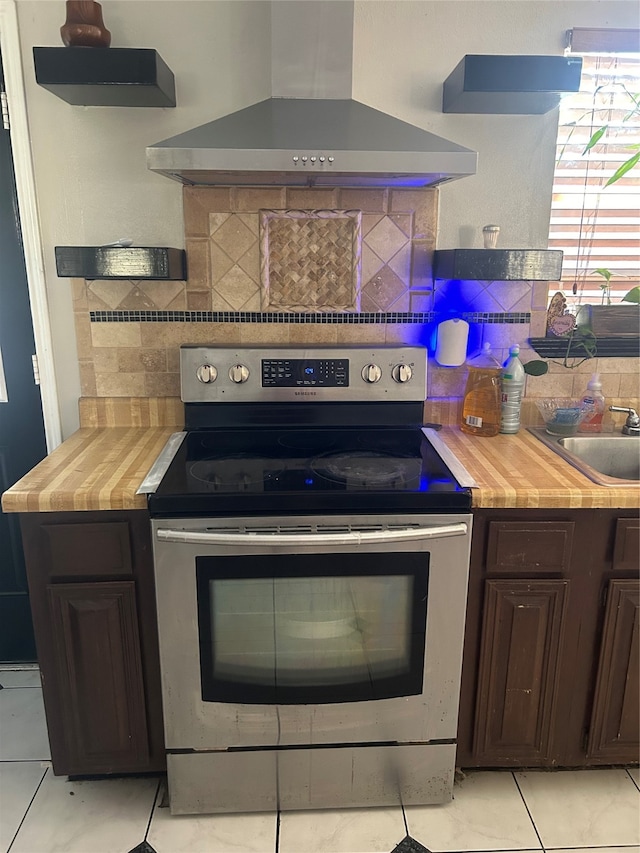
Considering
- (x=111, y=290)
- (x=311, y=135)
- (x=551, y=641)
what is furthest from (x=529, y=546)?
(x=111, y=290)

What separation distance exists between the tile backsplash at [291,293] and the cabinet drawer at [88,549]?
0.64 m

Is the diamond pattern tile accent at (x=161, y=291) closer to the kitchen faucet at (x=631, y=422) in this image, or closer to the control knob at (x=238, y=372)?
the control knob at (x=238, y=372)

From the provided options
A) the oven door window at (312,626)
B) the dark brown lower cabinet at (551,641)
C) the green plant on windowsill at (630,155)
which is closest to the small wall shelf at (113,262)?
the oven door window at (312,626)

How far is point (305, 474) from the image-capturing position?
5.32ft

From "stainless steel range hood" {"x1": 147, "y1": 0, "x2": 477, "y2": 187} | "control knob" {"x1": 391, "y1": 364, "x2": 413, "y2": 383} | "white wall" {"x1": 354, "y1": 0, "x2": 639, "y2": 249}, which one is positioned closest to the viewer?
"stainless steel range hood" {"x1": 147, "y1": 0, "x2": 477, "y2": 187}

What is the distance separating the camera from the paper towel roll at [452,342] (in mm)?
A: 1973

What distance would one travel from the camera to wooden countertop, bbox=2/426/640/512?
1.50m

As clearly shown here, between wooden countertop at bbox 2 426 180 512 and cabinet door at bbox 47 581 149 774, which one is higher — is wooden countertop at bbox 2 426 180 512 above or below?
above

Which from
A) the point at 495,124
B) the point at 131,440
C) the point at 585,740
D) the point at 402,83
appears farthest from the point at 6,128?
the point at 585,740

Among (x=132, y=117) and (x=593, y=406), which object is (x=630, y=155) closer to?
(x=593, y=406)

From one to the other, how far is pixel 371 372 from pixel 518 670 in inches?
37.0

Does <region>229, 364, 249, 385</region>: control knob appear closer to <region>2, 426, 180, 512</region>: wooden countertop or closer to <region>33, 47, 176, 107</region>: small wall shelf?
<region>2, 426, 180, 512</region>: wooden countertop

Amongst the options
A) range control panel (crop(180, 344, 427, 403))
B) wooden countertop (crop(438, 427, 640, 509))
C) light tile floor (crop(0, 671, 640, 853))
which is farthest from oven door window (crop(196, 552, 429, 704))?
range control panel (crop(180, 344, 427, 403))

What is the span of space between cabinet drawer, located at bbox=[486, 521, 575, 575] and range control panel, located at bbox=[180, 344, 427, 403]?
1.90 ft
